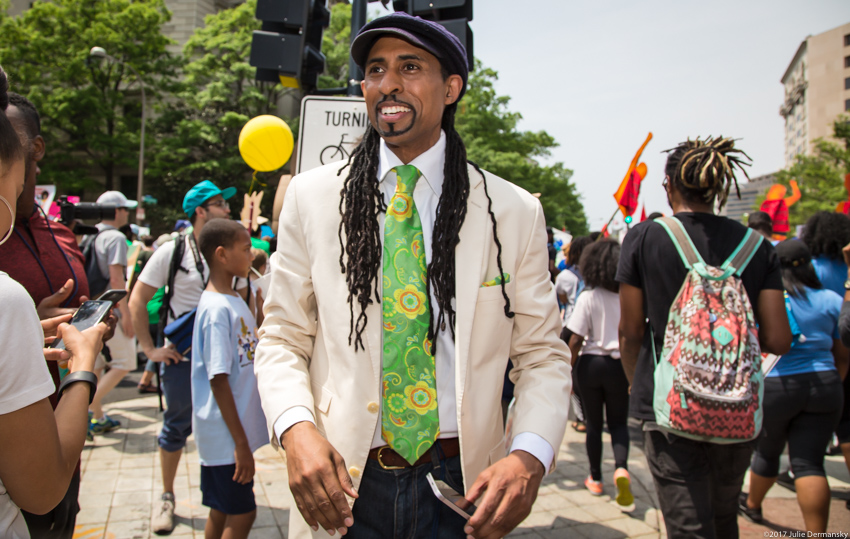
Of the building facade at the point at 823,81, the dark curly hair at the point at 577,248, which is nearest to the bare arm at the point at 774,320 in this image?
the dark curly hair at the point at 577,248

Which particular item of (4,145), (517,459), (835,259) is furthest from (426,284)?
(835,259)

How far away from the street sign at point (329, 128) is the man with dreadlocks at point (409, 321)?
268 cm

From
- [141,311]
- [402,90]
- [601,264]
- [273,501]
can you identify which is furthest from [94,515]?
[601,264]

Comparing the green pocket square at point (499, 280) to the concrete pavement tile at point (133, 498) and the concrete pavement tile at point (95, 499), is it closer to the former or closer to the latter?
the concrete pavement tile at point (133, 498)

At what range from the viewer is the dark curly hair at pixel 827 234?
467 cm

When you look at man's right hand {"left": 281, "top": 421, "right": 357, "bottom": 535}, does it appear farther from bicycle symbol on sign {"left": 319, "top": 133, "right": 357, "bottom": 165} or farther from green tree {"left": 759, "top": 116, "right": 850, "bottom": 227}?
green tree {"left": 759, "top": 116, "right": 850, "bottom": 227}

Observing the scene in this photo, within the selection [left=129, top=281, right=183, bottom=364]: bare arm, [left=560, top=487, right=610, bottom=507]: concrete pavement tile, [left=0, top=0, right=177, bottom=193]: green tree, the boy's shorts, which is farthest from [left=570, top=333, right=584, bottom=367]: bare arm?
[left=0, top=0, right=177, bottom=193]: green tree

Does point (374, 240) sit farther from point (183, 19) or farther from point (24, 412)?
point (183, 19)

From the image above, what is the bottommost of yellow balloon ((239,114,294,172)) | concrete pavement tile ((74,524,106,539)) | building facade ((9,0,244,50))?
concrete pavement tile ((74,524,106,539))

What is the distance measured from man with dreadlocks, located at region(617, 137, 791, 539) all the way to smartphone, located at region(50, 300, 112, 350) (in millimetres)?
2354

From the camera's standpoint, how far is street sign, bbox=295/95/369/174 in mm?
4570

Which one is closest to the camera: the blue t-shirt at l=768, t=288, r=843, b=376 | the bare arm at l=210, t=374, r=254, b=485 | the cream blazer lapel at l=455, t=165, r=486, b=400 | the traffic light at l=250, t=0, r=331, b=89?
the cream blazer lapel at l=455, t=165, r=486, b=400

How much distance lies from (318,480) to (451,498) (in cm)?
39

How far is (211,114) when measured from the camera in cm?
2964
